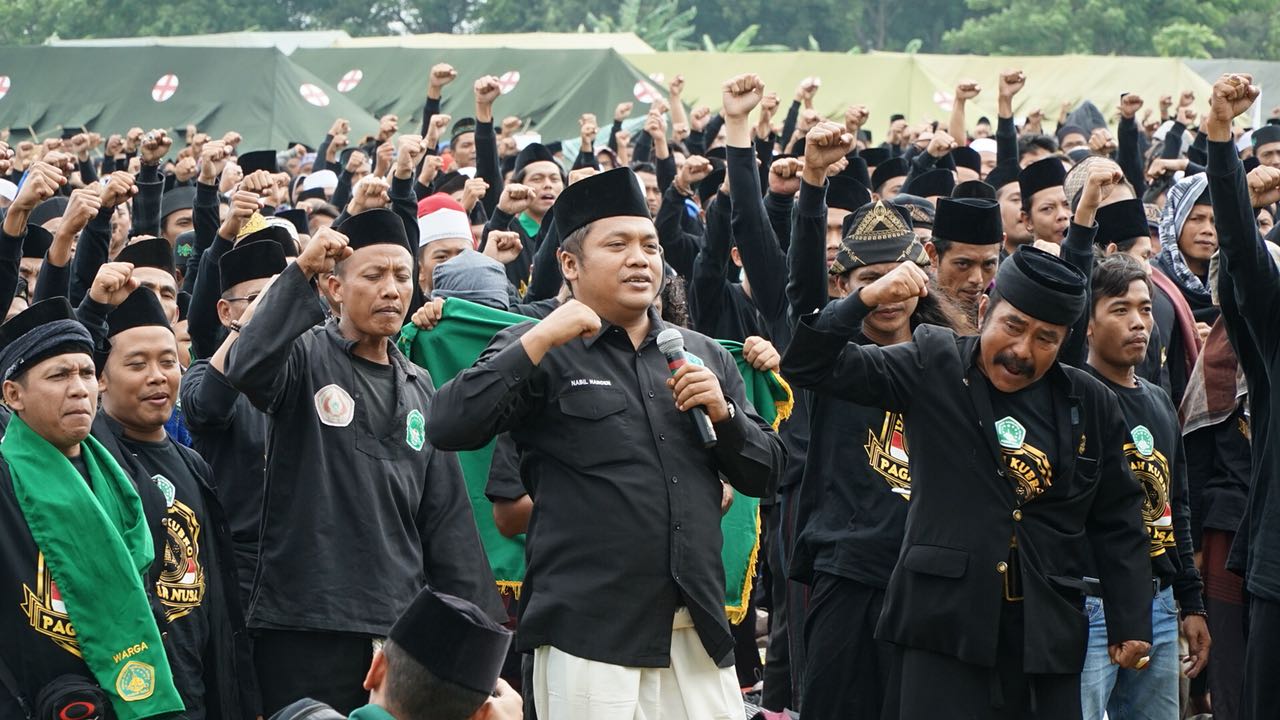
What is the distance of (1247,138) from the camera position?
13.8 meters

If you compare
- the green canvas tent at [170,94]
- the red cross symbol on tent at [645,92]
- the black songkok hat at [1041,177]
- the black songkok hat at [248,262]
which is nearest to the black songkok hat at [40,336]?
the black songkok hat at [248,262]

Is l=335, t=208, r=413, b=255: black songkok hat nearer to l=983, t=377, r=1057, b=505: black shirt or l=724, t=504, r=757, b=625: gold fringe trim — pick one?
l=724, t=504, r=757, b=625: gold fringe trim

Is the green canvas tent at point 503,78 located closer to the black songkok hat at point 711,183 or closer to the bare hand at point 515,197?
the black songkok hat at point 711,183

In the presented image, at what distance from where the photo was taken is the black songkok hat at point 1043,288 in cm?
498

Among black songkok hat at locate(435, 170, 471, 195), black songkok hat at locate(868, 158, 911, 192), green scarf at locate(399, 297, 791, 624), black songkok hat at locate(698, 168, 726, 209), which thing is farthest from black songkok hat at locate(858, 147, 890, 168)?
green scarf at locate(399, 297, 791, 624)

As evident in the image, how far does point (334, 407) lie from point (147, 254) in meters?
2.17

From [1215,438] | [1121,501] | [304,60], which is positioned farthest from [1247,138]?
[304,60]

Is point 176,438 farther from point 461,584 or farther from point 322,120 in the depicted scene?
point 322,120

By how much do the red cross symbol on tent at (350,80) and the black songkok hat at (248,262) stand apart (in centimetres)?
1737

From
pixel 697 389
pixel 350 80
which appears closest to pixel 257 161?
pixel 697 389

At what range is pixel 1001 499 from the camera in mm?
4980

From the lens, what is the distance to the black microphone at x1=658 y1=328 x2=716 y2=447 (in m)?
4.48

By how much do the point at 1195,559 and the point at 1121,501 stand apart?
1.52 m

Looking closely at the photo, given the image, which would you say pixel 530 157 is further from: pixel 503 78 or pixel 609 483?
pixel 503 78
